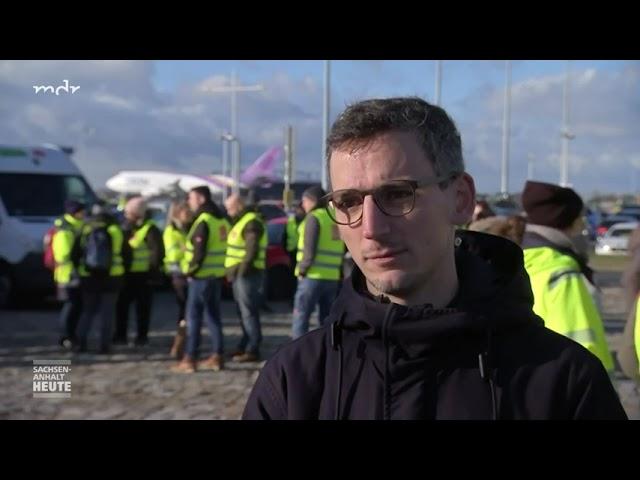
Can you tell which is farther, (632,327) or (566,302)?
(632,327)

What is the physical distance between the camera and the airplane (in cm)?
5456

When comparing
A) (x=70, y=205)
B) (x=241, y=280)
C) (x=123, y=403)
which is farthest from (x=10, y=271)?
(x=123, y=403)

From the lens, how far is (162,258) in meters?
11.6

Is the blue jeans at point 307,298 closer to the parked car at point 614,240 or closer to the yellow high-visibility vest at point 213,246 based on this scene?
the yellow high-visibility vest at point 213,246

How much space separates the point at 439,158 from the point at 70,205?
10.3m

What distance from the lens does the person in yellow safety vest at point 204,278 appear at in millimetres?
9602

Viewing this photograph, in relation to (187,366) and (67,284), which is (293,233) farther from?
(187,366)

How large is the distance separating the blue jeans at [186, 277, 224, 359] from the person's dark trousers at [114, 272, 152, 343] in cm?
188

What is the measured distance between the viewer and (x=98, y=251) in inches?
420

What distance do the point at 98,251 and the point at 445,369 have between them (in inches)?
361

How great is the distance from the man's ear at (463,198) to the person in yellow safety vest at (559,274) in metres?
1.34

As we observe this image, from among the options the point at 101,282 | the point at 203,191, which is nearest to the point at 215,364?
the point at 203,191
